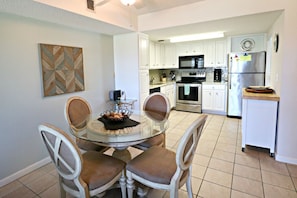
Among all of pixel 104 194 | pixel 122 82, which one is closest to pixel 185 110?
pixel 122 82

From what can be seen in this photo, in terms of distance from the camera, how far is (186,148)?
57.2 inches

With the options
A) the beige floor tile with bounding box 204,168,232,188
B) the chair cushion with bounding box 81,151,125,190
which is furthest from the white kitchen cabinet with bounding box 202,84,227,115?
the chair cushion with bounding box 81,151,125,190

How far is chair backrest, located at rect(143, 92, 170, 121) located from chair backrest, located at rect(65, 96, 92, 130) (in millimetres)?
864

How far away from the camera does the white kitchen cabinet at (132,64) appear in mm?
3770

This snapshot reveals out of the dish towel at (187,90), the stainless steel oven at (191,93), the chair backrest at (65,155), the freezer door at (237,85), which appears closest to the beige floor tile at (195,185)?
the chair backrest at (65,155)

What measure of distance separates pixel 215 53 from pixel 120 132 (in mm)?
4170

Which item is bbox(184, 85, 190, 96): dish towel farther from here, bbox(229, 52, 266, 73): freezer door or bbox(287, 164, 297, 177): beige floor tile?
bbox(287, 164, 297, 177): beige floor tile

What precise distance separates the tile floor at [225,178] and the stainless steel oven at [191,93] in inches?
85.5

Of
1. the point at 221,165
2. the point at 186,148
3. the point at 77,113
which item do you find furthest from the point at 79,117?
the point at 221,165

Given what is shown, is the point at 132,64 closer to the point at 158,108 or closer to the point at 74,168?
the point at 158,108

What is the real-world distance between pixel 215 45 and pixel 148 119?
367 centimetres

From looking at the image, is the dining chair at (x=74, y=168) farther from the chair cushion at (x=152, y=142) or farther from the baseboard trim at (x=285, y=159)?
the baseboard trim at (x=285, y=159)

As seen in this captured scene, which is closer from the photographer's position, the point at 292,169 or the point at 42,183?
the point at 42,183

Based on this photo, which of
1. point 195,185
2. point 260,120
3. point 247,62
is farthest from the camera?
point 247,62
